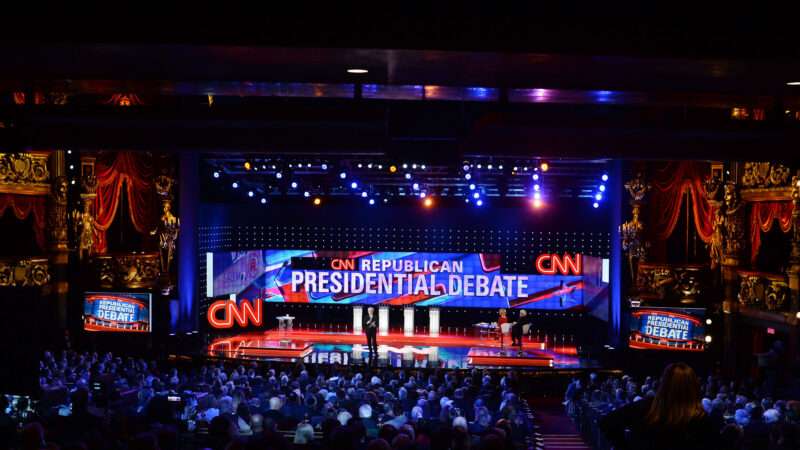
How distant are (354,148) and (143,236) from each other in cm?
1517

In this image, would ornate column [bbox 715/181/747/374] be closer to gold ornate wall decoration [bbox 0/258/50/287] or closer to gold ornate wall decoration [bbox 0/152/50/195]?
gold ornate wall decoration [bbox 0/258/50/287]

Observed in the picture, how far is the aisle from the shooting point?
15.4 metres

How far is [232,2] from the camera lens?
17.6 ft

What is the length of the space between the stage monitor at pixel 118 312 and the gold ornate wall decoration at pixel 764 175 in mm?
14879

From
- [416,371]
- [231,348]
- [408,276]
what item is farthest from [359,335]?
[416,371]

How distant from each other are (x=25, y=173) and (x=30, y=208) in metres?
0.95

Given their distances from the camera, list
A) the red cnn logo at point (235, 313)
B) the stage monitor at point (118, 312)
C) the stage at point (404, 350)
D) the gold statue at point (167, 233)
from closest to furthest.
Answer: the stage at point (404, 350) < the stage monitor at point (118, 312) < the gold statue at point (167, 233) < the red cnn logo at point (235, 313)

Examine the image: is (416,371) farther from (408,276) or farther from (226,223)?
(226,223)

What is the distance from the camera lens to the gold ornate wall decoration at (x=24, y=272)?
20.8 meters

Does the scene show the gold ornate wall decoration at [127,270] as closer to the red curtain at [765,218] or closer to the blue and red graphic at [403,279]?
the blue and red graphic at [403,279]

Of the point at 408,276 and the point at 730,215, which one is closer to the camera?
the point at 730,215

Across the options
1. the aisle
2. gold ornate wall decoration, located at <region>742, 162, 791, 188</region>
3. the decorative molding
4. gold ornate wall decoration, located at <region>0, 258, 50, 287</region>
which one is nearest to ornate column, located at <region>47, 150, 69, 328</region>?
gold ornate wall decoration, located at <region>0, 258, 50, 287</region>

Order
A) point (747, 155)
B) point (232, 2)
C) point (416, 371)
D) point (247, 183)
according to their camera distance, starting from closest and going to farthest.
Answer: point (232, 2) < point (747, 155) < point (416, 371) < point (247, 183)

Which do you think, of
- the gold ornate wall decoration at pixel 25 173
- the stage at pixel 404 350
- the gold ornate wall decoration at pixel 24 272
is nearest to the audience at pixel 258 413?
the stage at pixel 404 350
